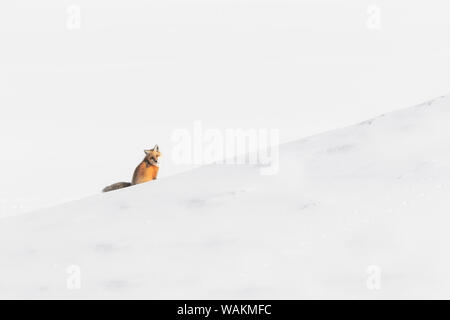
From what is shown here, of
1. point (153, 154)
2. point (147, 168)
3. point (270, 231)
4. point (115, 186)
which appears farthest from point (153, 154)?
point (270, 231)

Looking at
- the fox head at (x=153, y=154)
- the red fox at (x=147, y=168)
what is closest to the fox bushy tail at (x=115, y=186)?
the red fox at (x=147, y=168)

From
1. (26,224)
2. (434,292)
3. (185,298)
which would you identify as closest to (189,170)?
(26,224)

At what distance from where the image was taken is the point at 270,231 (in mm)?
7879

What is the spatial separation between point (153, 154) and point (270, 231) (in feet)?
13.1

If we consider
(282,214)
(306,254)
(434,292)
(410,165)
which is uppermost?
(410,165)

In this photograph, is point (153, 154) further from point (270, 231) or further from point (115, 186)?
point (270, 231)

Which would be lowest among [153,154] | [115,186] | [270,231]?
[270,231]

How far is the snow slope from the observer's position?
6.89m

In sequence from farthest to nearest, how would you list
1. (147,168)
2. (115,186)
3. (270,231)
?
1. (147,168)
2. (115,186)
3. (270,231)

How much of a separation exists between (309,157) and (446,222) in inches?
102

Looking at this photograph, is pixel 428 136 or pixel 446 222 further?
pixel 428 136

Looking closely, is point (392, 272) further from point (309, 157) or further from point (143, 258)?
point (309, 157)

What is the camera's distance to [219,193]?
9000 millimetres

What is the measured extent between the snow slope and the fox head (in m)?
1.47
